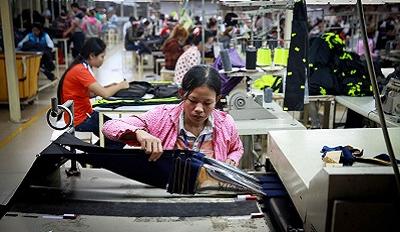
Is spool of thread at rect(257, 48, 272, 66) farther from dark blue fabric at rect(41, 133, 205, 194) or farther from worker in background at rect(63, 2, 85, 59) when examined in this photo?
worker in background at rect(63, 2, 85, 59)

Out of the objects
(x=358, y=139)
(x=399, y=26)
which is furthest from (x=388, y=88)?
(x=399, y=26)

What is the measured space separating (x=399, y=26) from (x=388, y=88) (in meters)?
5.82

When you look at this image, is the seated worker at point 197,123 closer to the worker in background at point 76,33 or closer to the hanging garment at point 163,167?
the hanging garment at point 163,167

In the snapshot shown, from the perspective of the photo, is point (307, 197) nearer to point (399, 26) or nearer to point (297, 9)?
point (297, 9)

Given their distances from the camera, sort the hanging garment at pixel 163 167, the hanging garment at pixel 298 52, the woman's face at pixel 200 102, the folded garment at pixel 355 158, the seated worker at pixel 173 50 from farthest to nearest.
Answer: the seated worker at pixel 173 50
the hanging garment at pixel 298 52
the woman's face at pixel 200 102
the hanging garment at pixel 163 167
the folded garment at pixel 355 158

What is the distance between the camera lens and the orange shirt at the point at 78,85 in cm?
382

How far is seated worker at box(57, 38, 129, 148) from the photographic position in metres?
3.79

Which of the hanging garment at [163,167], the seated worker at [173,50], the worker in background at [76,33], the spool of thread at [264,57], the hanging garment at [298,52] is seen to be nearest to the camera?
the hanging garment at [163,167]

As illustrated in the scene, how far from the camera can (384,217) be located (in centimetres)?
100

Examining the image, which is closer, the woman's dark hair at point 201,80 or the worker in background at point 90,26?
the woman's dark hair at point 201,80

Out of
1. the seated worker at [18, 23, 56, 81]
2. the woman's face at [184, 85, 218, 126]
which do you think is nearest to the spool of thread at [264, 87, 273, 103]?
the woman's face at [184, 85, 218, 126]

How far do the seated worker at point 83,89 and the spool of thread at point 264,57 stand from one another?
58.3 inches

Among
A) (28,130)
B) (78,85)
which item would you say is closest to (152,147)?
(78,85)

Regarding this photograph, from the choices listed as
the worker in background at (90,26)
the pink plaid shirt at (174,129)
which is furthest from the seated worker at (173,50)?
the pink plaid shirt at (174,129)
